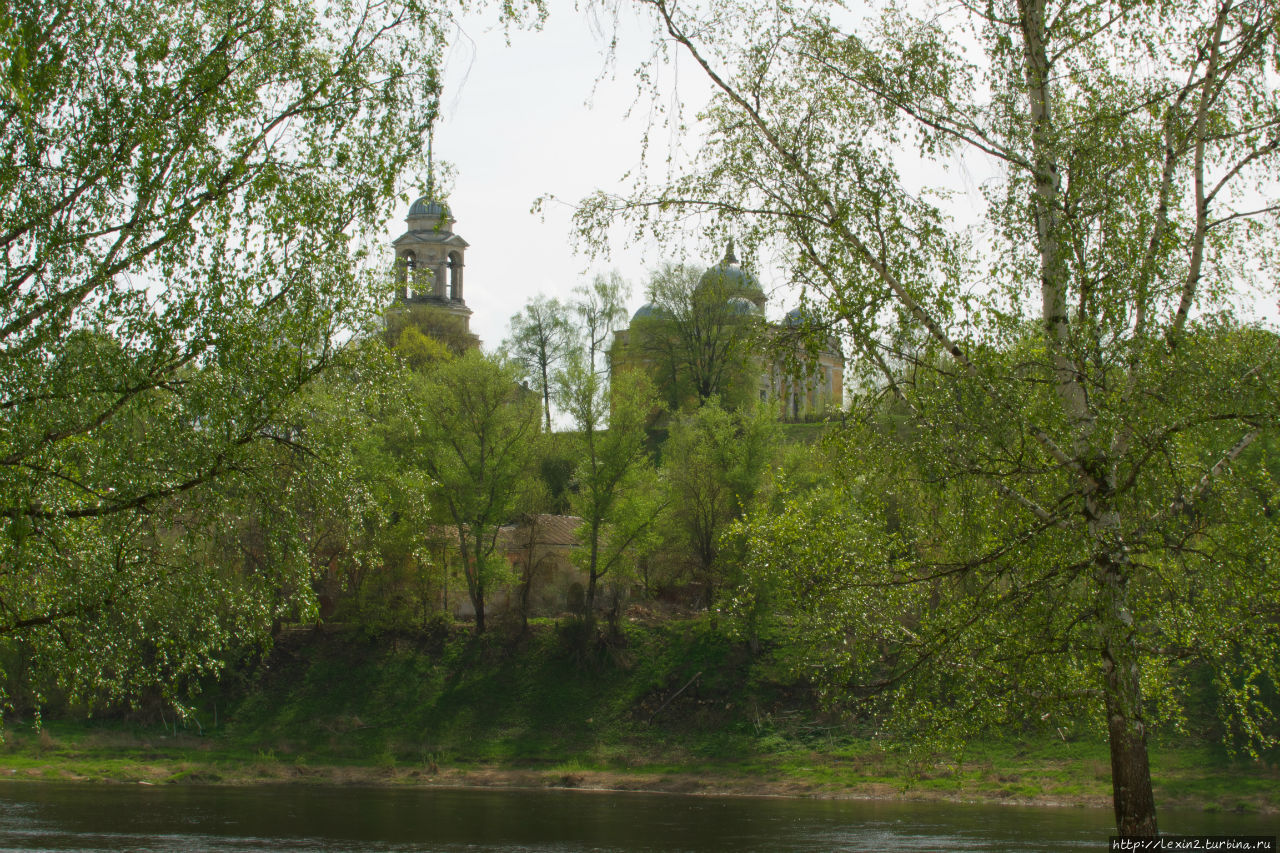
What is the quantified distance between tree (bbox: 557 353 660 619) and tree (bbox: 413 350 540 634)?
6.07 ft

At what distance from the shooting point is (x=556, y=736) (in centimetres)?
3534

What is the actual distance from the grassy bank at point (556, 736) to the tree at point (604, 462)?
3202 mm

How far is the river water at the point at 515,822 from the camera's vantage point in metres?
21.4

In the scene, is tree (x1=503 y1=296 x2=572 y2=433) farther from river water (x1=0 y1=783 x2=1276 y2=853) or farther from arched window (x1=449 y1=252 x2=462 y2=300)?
river water (x1=0 y1=783 x2=1276 y2=853)

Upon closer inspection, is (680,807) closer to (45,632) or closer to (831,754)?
(831,754)

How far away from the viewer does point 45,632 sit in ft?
34.1

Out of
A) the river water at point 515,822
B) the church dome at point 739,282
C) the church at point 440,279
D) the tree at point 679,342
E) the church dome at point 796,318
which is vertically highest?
the church at point 440,279

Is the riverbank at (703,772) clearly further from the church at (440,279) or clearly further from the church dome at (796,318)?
the church at (440,279)

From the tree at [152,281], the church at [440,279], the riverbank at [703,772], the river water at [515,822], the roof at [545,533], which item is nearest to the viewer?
the tree at [152,281]

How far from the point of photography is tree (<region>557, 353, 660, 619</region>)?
39.4 m

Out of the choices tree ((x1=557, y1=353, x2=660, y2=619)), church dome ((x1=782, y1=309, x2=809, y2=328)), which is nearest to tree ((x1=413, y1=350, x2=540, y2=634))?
tree ((x1=557, y1=353, x2=660, y2=619))

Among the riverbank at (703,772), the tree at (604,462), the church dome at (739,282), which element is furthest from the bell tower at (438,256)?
the church dome at (739,282)

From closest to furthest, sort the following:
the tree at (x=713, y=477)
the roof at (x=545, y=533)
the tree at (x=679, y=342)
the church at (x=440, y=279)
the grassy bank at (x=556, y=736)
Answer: the grassy bank at (x=556, y=736), the tree at (x=713, y=477), the roof at (x=545, y=533), the tree at (x=679, y=342), the church at (x=440, y=279)

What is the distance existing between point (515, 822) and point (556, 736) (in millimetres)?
10387
